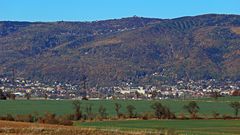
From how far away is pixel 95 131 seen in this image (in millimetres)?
55500

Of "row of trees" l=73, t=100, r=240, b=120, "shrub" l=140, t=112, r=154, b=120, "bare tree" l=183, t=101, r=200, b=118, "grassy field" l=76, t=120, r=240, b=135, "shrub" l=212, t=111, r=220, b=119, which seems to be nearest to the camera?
"grassy field" l=76, t=120, r=240, b=135

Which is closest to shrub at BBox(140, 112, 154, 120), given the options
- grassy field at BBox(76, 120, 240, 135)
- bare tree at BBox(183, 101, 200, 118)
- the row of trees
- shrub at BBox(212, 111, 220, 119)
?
the row of trees

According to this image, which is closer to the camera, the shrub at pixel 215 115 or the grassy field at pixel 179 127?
the grassy field at pixel 179 127

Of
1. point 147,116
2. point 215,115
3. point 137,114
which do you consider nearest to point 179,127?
point 215,115

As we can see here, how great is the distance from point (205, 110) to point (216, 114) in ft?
51.3

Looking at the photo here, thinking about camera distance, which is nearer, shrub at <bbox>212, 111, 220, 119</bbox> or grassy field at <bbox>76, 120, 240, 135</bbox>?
grassy field at <bbox>76, 120, 240, 135</bbox>

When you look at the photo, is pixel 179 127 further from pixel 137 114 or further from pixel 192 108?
→ pixel 192 108

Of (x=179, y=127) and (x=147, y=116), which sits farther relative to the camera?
(x=147, y=116)

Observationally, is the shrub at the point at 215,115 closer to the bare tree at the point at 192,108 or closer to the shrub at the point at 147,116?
the bare tree at the point at 192,108

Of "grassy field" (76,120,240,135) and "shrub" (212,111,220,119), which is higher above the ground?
"shrub" (212,111,220,119)

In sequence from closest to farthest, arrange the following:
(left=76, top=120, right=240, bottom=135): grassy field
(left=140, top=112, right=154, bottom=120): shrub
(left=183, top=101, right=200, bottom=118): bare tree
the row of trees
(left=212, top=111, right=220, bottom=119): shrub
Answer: (left=76, top=120, right=240, bottom=135): grassy field < the row of trees < (left=212, top=111, right=220, bottom=119): shrub < (left=140, top=112, right=154, bottom=120): shrub < (left=183, top=101, right=200, bottom=118): bare tree

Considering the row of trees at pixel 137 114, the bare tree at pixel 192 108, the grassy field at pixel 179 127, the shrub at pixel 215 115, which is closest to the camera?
the grassy field at pixel 179 127

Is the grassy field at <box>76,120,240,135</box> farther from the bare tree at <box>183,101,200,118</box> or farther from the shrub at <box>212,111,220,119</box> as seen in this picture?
the bare tree at <box>183,101,200,118</box>

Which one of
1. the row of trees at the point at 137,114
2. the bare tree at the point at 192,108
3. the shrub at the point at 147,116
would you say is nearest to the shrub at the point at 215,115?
the row of trees at the point at 137,114
